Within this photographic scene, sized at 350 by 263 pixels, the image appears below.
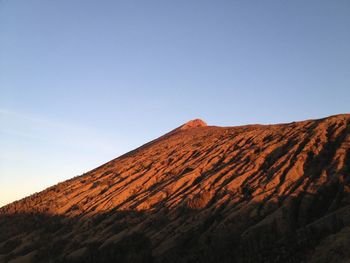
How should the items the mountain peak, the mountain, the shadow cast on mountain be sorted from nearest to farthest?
the shadow cast on mountain
the mountain
the mountain peak

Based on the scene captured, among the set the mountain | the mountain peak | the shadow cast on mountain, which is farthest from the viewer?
the mountain peak

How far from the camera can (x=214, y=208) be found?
2084 centimetres

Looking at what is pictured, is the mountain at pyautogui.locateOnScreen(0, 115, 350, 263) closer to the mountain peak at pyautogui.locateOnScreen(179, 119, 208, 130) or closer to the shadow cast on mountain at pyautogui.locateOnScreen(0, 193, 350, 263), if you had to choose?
the shadow cast on mountain at pyautogui.locateOnScreen(0, 193, 350, 263)

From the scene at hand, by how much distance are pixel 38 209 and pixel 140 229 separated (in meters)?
13.4

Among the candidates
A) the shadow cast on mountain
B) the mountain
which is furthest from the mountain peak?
the shadow cast on mountain

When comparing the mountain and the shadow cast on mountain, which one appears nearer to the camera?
→ the shadow cast on mountain

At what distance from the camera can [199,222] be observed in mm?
19984

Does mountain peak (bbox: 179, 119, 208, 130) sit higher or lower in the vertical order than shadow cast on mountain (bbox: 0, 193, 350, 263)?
higher

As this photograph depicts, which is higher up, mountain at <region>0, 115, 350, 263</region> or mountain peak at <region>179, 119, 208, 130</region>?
mountain peak at <region>179, 119, 208, 130</region>

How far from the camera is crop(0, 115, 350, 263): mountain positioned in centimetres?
1630

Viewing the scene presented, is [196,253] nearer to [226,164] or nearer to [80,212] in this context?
[226,164]

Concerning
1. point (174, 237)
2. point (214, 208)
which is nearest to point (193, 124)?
point (214, 208)

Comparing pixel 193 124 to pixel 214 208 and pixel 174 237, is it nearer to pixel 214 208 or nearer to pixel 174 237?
pixel 214 208

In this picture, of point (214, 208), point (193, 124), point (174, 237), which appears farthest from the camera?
point (193, 124)
